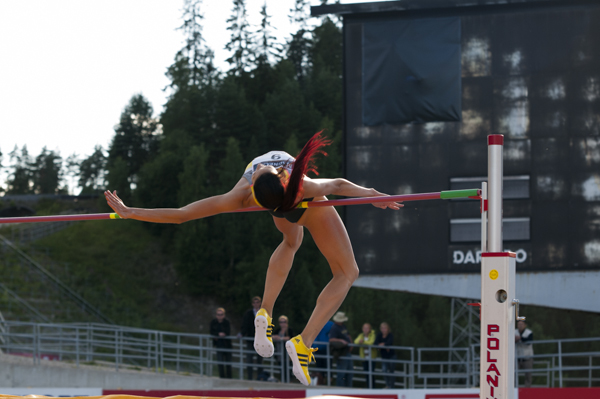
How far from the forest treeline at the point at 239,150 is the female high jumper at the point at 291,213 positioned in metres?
20.7

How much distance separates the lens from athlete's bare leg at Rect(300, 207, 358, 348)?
4.49 metres

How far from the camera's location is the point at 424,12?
10.1m

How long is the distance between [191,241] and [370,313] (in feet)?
24.6

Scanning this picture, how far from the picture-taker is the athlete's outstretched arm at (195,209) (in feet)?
13.5

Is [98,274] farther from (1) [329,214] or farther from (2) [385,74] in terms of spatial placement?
(1) [329,214]

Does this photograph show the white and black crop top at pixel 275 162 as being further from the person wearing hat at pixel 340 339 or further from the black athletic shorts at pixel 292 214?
the person wearing hat at pixel 340 339

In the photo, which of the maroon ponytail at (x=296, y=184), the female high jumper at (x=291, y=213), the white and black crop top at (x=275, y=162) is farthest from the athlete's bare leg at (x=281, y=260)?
the maroon ponytail at (x=296, y=184)

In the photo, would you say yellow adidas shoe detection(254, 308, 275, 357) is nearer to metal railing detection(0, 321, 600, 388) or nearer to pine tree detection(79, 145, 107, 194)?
metal railing detection(0, 321, 600, 388)

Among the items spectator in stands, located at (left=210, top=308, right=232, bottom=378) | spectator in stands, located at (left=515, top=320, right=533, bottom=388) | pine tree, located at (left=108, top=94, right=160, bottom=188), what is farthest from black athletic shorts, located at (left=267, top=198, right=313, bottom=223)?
pine tree, located at (left=108, top=94, right=160, bottom=188)

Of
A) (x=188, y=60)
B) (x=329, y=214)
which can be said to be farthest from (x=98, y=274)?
(x=329, y=214)

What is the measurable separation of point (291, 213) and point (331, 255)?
1.39 ft

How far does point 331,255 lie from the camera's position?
4.55 metres

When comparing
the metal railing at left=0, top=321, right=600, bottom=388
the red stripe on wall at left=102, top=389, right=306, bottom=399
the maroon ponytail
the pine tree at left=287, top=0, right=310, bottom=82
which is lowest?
the metal railing at left=0, top=321, right=600, bottom=388

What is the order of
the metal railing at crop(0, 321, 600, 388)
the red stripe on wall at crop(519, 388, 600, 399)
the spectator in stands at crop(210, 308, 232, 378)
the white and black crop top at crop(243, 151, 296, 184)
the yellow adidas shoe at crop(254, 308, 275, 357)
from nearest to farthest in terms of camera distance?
the white and black crop top at crop(243, 151, 296, 184) → the yellow adidas shoe at crop(254, 308, 275, 357) → the red stripe on wall at crop(519, 388, 600, 399) → the spectator in stands at crop(210, 308, 232, 378) → the metal railing at crop(0, 321, 600, 388)
